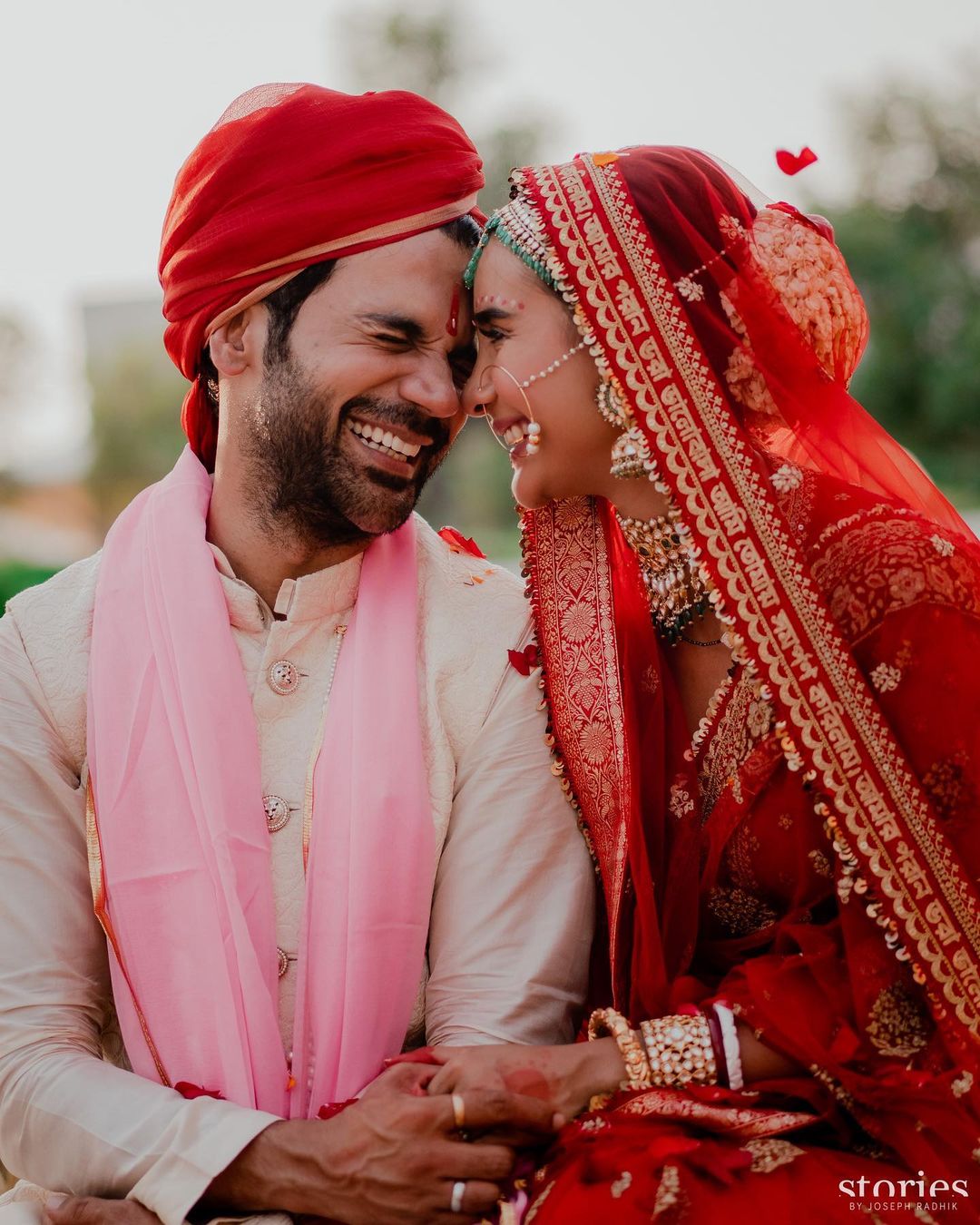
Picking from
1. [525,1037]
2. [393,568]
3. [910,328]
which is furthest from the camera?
[910,328]

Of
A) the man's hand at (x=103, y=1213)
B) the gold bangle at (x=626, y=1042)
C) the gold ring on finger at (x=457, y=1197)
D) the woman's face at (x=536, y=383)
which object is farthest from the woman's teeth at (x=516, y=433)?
the man's hand at (x=103, y=1213)

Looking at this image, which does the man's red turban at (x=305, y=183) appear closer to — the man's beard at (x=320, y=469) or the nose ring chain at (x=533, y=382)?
the man's beard at (x=320, y=469)

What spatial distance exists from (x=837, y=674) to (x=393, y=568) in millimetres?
1064

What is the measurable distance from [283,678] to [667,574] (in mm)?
839

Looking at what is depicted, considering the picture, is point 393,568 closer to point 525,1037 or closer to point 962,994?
point 525,1037

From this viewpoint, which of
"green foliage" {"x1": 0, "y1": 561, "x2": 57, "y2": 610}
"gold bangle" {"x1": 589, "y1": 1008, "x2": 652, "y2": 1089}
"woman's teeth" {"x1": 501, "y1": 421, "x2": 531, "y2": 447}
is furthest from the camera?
"green foliage" {"x1": 0, "y1": 561, "x2": 57, "y2": 610}

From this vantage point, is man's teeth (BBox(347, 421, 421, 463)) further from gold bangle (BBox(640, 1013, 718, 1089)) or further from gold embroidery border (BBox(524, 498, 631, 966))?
gold bangle (BBox(640, 1013, 718, 1089))

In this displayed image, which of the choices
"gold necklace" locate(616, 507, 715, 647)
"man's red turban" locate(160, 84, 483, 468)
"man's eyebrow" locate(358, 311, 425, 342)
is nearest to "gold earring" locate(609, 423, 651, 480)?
"gold necklace" locate(616, 507, 715, 647)

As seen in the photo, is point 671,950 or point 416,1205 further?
point 671,950

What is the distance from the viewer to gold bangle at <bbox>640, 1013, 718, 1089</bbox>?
241cm

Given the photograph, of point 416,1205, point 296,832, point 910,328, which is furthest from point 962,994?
point 910,328

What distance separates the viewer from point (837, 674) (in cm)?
246

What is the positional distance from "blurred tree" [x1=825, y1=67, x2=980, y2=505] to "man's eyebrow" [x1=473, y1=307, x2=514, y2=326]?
29164mm

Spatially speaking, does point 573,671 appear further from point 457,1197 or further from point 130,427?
point 130,427
